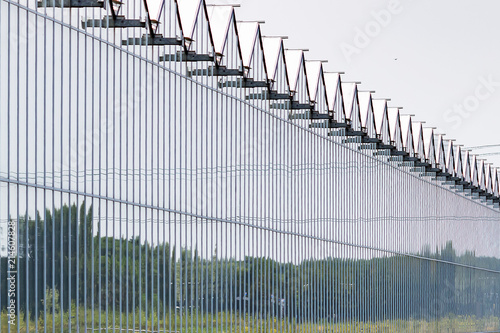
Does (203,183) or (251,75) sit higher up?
(251,75)

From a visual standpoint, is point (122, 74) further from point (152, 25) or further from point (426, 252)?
point (426, 252)

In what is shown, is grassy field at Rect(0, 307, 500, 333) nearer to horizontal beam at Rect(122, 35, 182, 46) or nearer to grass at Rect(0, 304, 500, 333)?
grass at Rect(0, 304, 500, 333)

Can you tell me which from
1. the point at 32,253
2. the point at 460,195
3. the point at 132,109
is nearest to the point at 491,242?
the point at 460,195

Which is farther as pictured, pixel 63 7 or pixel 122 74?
pixel 122 74

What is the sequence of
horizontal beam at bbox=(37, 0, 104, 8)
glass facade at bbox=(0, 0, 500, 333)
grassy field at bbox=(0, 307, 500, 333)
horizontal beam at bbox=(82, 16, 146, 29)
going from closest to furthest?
glass facade at bbox=(0, 0, 500, 333), horizontal beam at bbox=(37, 0, 104, 8), grassy field at bbox=(0, 307, 500, 333), horizontal beam at bbox=(82, 16, 146, 29)

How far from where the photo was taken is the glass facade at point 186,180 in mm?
21062

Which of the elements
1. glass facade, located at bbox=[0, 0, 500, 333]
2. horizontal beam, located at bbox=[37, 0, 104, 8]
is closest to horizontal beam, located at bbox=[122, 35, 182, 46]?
glass facade, located at bbox=[0, 0, 500, 333]

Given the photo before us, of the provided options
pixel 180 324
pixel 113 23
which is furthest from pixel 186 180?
pixel 113 23

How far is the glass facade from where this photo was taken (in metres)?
21.1

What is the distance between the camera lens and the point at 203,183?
100 ft

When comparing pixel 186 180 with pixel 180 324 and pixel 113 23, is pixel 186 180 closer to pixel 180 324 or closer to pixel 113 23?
pixel 180 324

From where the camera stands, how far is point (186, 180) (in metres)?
29.3

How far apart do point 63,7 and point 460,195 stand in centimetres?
5234

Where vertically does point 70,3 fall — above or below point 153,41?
below
